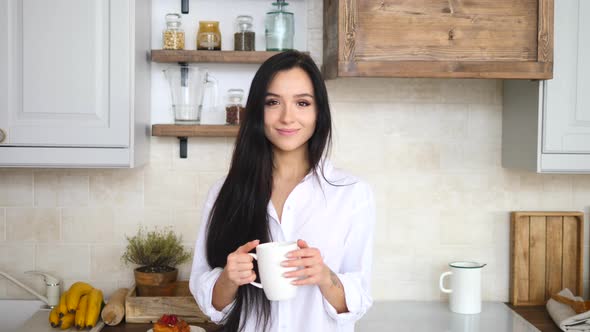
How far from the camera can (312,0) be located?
2551 millimetres

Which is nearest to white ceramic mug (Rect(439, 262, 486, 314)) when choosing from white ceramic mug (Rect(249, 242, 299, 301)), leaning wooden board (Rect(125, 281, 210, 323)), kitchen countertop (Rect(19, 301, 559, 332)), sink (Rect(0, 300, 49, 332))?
kitchen countertop (Rect(19, 301, 559, 332))

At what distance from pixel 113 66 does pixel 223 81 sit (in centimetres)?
47

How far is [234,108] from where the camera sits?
7.93 ft

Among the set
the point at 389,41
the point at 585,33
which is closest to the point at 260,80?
the point at 389,41

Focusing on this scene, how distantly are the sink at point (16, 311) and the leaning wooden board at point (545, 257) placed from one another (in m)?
1.78

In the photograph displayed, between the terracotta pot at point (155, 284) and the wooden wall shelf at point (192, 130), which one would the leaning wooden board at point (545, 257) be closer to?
the wooden wall shelf at point (192, 130)

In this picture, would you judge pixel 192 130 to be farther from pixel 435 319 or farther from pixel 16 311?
pixel 435 319

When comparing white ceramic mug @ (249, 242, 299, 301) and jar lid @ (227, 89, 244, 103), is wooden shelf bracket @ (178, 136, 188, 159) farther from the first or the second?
white ceramic mug @ (249, 242, 299, 301)

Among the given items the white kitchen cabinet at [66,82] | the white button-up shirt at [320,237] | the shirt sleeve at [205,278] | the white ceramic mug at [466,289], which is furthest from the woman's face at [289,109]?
the white ceramic mug at [466,289]

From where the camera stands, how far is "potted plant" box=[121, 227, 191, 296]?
7.77 feet

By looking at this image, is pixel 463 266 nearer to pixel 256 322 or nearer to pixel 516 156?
pixel 516 156

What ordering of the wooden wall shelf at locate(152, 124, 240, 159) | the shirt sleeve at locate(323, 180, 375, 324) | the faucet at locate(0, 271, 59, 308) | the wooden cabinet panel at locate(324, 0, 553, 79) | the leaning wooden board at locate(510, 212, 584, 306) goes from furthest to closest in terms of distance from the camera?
1. the leaning wooden board at locate(510, 212, 584, 306)
2. the faucet at locate(0, 271, 59, 308)
3. the wooden wall shelf at locate(152, 124, 240, 159)
4. the wooden cabinet panel at locate(324, 0, 553, 79)
5. the shirt sleeve at locate(323, 180, 375, 324)

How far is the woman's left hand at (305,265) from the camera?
4.53ft

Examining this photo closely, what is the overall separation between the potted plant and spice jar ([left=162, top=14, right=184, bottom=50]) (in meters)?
0.66
